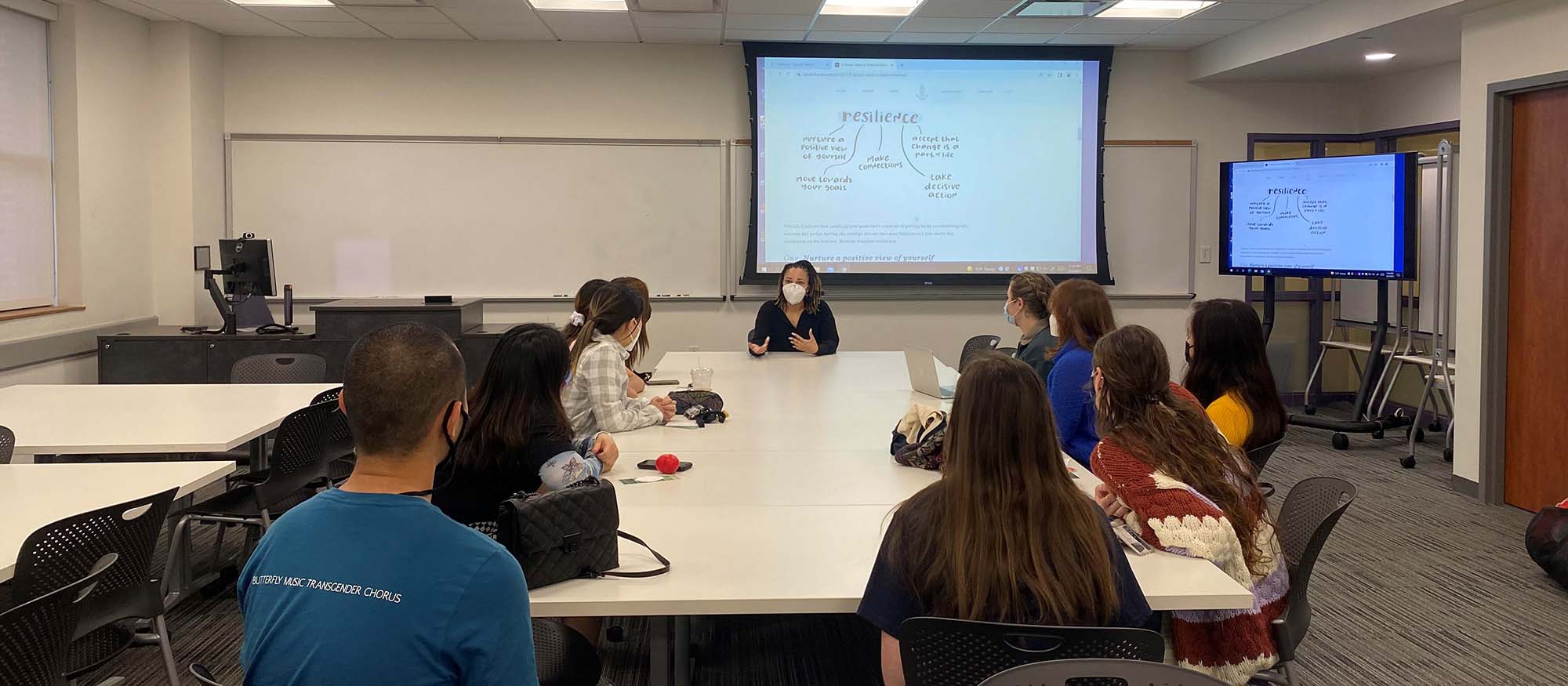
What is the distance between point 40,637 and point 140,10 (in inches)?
221

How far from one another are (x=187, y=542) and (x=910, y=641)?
10.4 ft

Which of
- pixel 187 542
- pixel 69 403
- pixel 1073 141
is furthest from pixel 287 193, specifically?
pixel 1073 141

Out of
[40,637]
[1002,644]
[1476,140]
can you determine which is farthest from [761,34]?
[1002,644]

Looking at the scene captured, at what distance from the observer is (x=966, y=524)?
5.78 ft

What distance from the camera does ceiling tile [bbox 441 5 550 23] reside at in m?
6.28

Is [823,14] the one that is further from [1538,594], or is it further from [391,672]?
[391,672]

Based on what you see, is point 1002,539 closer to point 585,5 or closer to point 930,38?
point 585,5

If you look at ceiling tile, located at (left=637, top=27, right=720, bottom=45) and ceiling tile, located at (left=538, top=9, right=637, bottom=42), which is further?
ceiling tile, located at (left=637, top=27, right=720, bottom=45)

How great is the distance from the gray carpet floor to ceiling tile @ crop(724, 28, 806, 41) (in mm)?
4160

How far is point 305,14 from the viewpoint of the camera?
253 inches

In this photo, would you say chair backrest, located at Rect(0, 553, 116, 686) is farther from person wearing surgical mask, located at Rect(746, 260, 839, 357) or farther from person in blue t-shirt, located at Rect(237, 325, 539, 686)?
person wearing surgical mask, located at Rect(746, 260, 839, 357)

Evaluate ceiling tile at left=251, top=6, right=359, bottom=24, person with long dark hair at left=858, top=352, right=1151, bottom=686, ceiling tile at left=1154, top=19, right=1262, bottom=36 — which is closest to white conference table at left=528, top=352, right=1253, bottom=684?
person with long dark hair at left=858, top=352, right=1151, bottom=686

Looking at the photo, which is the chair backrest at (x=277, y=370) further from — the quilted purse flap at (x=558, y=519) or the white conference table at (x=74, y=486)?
the quilted purse flap at (x=558, y=519)

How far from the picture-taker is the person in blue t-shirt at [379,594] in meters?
1.35
